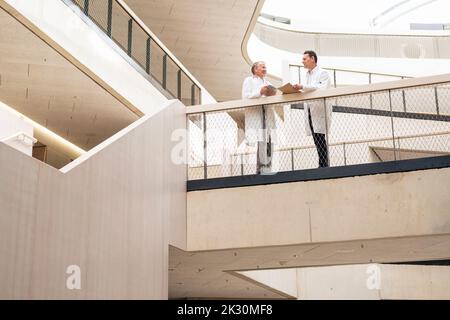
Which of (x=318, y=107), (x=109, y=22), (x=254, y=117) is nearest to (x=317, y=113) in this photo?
(x=318, y=107)

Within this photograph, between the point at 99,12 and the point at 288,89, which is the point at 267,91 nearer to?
the point at 288,89

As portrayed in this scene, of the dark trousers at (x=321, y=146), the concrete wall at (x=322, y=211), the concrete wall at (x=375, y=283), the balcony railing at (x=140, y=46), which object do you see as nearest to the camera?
the concrete wall at (x=322, y=211)

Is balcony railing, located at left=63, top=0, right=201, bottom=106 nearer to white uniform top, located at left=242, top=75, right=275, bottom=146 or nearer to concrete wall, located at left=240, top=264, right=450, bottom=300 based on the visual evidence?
white uniform top, located at left=242, top=75, right=275, bottom=146

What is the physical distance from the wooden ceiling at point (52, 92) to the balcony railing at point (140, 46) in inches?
42.3

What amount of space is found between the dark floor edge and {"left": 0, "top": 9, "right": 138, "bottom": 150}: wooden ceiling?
9.60 ft

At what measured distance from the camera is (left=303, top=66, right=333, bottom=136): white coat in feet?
31.4

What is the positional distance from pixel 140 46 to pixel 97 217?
6.93 m

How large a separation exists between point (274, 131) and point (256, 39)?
468 inches

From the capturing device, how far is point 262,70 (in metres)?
10.1

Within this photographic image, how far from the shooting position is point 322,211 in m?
9.16

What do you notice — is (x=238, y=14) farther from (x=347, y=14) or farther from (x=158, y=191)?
(x=347, y=14)

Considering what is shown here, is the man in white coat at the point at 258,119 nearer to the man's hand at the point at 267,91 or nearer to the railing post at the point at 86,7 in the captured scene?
the man's hand at the point at 267,91

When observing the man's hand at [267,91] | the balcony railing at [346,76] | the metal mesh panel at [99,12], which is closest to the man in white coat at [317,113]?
the man's hand at [267,91]

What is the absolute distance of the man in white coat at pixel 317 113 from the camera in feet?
31.2
